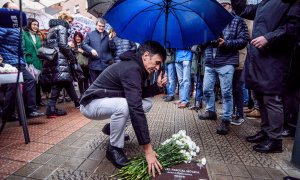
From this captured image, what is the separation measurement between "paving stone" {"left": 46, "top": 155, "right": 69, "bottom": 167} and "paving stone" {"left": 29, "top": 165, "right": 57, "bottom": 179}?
0.28ft

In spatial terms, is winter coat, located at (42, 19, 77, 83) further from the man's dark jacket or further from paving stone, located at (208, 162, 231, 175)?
paving stone, located at (208, 162, 231, 175)

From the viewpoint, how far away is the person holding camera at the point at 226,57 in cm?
456

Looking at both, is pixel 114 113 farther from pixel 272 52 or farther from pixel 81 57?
pixel 81 57

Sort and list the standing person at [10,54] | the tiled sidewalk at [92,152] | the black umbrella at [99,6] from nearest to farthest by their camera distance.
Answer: the tiled sidewalk at [92,152] < the standing person at [10,54] < the black umbrella at [99,6]

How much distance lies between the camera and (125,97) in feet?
10.4

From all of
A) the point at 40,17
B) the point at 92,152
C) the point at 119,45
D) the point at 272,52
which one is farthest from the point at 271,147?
the point at 40,17

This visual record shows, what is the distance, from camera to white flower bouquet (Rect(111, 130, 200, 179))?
2682mm

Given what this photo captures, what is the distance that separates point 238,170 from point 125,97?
59.9 inches

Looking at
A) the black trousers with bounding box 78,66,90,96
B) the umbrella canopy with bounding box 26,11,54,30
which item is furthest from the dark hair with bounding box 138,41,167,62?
A: the umbrella canopy with bounding box 26,11,54,30

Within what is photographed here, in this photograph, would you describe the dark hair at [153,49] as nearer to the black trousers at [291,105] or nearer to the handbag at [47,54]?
the black trousers at [291,105]

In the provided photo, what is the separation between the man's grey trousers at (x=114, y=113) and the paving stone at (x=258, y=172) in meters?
1.48

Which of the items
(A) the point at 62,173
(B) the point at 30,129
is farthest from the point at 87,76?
(A) the point at 62,173

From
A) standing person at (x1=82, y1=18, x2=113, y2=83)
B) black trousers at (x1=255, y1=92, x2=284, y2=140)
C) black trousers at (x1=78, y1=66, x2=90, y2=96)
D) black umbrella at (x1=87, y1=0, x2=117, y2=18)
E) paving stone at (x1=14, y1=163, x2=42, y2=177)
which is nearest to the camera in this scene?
paving stone at (x1=14, y1=163, x2=42, y2=177)

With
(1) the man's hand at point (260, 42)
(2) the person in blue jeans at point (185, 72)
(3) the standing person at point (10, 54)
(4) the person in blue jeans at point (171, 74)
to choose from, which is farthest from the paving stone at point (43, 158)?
(4) the person in blue jeans at point (171, 74)
